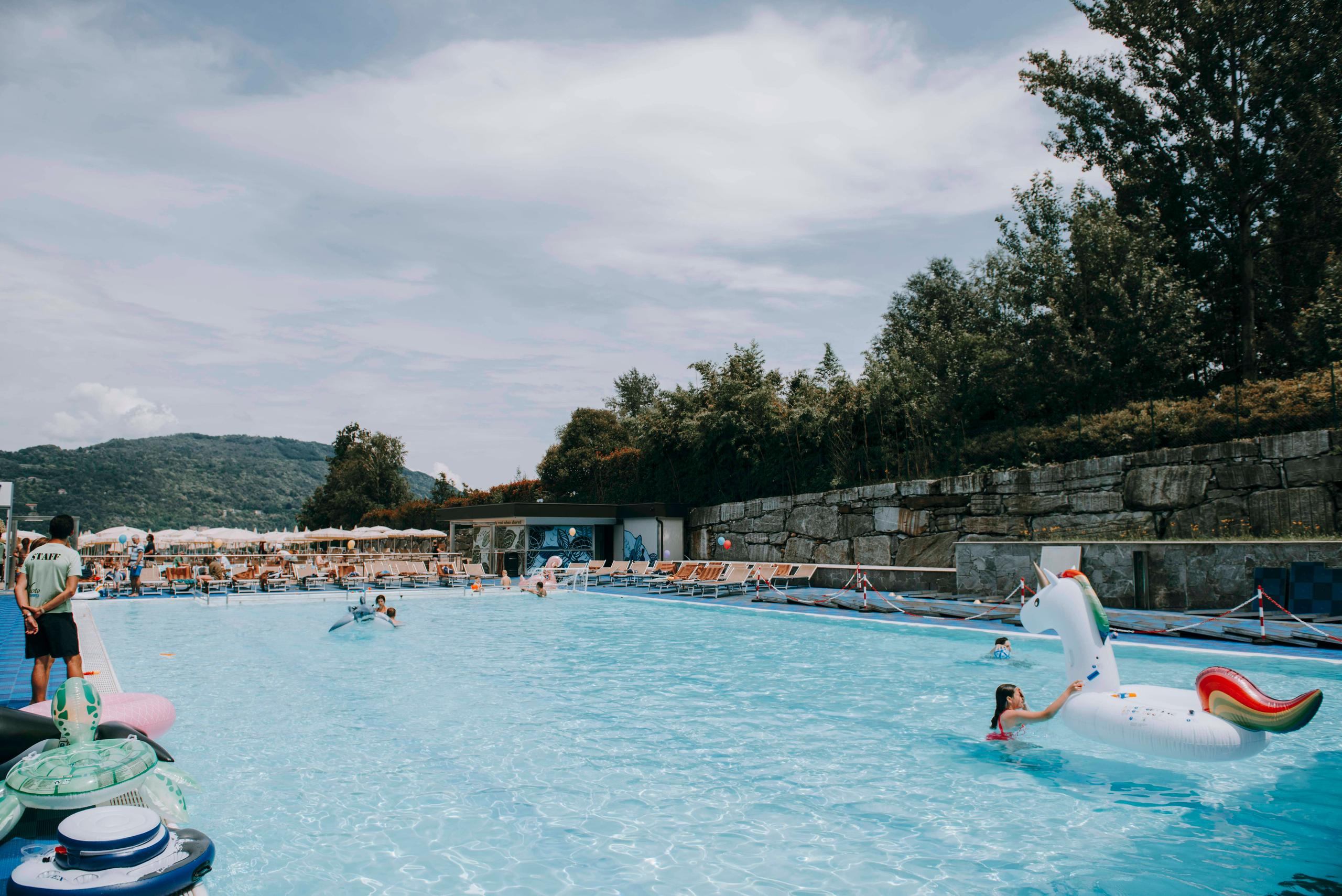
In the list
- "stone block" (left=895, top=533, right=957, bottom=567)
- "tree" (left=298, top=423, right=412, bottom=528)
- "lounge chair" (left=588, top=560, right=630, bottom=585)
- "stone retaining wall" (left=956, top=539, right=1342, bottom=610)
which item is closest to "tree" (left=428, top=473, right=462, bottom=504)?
"tree" (left=298, top=423, right=412, bottom=528)

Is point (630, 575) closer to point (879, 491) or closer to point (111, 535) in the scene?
point (879, 491)

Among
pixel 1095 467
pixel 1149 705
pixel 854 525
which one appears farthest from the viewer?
pixel 854 525

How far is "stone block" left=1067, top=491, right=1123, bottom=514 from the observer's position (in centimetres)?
1565

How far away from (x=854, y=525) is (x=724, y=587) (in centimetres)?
A: 404

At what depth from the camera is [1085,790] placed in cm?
600

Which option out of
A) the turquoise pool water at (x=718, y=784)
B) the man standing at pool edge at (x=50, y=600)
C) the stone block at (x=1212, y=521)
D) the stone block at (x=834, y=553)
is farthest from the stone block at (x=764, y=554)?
the man standing at pool edge at (x=50, y=600)

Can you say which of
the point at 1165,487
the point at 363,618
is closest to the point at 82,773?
the point at 363,618

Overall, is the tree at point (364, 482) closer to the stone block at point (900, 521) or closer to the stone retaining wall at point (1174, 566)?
the stone block at point (900, 521)

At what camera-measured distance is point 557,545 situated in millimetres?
29078

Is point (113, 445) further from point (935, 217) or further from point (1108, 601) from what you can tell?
point (1108, 601)

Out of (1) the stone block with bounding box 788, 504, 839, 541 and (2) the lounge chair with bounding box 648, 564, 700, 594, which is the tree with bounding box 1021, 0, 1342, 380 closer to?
(1) the stone block with bounding box 788, 504, 839, 541

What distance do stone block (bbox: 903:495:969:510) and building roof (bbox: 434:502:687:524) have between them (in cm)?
1017

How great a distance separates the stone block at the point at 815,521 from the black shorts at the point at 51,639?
1864 centimetres

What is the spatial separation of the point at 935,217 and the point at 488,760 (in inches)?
799
